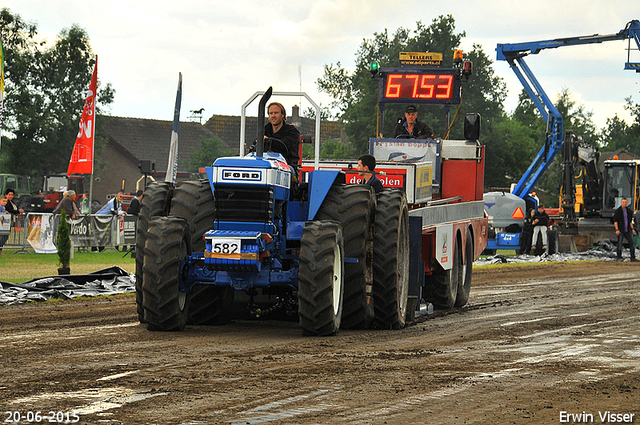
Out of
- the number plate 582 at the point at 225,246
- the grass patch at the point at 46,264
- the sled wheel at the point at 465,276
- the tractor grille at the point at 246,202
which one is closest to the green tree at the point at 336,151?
the grass patch at the point at 46,264

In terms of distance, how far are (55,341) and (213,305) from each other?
1902mm

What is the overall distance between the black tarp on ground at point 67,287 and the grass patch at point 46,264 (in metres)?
1.63

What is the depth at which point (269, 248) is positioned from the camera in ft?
29.4

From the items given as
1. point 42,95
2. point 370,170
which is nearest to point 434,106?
point 42,95

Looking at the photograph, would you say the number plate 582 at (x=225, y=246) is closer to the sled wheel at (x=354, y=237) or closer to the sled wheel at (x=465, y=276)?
the sled wheel at (x=354, y=237)

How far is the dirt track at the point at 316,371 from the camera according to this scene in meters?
5.54

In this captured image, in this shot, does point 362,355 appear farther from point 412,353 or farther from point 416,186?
point 416,186

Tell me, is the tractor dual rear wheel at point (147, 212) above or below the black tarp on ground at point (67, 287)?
above

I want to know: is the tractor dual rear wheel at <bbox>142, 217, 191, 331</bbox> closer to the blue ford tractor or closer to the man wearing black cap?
the blue ford tractor

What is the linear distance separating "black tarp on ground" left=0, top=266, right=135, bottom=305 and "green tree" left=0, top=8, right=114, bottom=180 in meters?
40.1

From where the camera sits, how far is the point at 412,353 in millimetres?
8117

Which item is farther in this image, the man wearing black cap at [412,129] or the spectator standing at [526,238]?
the spectator standing at [526,238]

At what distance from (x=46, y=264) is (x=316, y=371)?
1429 cm

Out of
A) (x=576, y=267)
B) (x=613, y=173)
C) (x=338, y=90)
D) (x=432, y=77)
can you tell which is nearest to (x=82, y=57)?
(x=338, y=90)
